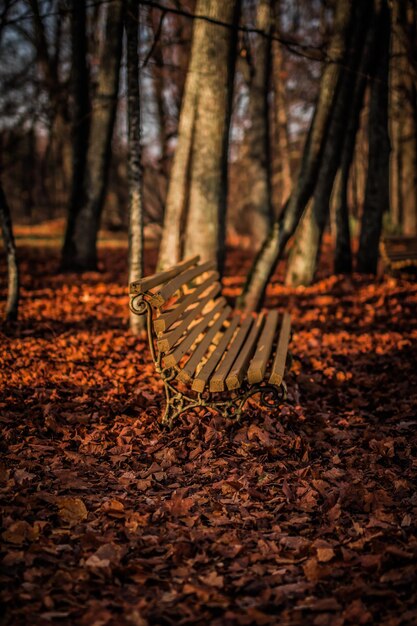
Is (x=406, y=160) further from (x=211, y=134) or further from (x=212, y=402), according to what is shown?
(x=212, y=402)

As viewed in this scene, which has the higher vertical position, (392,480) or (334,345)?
(334,345)

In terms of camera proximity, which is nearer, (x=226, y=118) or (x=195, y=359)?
(x=195, y=359)

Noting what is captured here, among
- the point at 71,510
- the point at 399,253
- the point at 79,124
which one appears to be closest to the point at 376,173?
the point at 399,253

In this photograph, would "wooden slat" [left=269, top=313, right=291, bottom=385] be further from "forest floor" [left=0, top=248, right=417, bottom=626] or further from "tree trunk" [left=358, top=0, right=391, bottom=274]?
"tree trunk" [left=358, top=0, right=391, bottom=274]

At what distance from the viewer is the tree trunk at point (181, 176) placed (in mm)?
6395

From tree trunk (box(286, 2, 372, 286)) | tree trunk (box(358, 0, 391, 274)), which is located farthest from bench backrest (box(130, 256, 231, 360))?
tree trunk (box(358, 0, 391, 274))

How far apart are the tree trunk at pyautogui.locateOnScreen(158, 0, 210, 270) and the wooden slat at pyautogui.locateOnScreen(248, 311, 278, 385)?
1791 millimetres

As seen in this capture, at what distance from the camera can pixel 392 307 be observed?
7223mm

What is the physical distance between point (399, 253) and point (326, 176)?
1.92m

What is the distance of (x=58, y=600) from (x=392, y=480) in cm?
205

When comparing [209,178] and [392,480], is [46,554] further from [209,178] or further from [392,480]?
[209,178]

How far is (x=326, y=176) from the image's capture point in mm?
8492

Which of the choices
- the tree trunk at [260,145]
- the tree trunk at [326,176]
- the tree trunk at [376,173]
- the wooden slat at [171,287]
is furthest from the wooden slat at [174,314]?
the tree trunk at [260,145]

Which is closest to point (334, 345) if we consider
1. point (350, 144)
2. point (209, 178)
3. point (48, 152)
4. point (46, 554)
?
point (209, 178)
